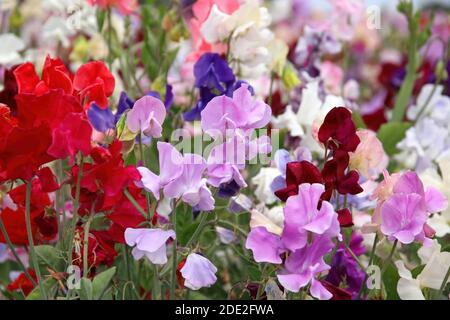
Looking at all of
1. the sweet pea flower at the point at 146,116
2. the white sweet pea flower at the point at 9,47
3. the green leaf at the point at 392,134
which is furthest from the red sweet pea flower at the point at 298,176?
the white sweet pea flower at the point at 9,47

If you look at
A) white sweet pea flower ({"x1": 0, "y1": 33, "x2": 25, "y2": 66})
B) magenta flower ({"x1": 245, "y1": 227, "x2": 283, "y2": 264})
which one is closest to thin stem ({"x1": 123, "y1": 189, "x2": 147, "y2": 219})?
magenta flower ({"x1": 245, "y1": 227, "x2": 283, "y2": 264})

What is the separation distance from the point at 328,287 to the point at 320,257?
0.08 m

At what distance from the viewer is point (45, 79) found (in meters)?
0.76

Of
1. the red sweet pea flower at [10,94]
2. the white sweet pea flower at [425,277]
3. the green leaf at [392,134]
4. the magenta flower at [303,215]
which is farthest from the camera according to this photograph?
the green leaf at [392,134]

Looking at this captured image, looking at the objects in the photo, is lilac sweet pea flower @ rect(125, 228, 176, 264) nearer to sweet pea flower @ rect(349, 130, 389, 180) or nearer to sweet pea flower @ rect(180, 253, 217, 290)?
sweet pea flower @ rect(180, 253, 217, 290)

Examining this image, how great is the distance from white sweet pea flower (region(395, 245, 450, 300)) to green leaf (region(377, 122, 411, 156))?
0.49 meters

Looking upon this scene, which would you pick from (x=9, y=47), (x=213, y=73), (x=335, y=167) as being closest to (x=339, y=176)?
(x=335, y=167)

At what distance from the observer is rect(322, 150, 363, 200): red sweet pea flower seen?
720mm

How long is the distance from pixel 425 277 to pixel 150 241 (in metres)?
0.27

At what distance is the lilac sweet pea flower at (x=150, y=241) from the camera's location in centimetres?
70

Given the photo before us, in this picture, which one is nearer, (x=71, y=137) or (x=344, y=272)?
(x=71, y=137)

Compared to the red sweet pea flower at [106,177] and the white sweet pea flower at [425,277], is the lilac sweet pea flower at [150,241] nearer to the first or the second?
the red sweet pea flower at [106,177]

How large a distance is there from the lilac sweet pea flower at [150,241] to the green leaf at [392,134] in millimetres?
629

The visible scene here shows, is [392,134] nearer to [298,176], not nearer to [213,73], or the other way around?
[213,73]
